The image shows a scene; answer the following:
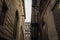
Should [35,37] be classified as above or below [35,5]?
below

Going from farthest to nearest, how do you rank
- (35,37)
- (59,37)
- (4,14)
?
(35,37)
(4,14)
(59,37)

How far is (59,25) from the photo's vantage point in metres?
4.31

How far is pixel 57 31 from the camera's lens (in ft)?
14.5

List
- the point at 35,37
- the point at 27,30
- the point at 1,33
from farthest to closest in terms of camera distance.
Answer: the point at 27,30, the point at 35,37, the point at 1,33

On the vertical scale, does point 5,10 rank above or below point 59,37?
above

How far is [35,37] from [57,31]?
677cm

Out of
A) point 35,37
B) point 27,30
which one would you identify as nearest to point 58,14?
point 35,37

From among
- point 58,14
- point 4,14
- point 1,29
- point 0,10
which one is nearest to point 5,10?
point 4,14

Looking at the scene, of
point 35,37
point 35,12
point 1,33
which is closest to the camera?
point 1,33

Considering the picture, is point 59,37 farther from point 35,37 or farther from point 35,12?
point 35,12

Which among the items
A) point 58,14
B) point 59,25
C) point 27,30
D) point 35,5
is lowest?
point 27,30

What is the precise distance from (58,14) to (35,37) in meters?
7.00

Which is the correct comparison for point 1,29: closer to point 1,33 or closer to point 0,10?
point 1,33

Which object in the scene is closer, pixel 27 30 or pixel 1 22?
pixel 1 22
